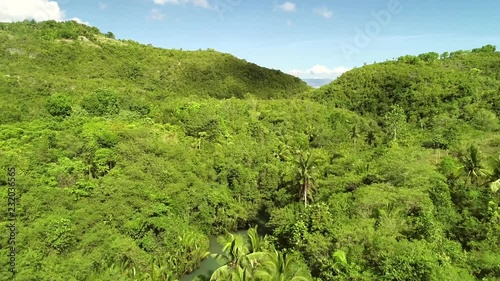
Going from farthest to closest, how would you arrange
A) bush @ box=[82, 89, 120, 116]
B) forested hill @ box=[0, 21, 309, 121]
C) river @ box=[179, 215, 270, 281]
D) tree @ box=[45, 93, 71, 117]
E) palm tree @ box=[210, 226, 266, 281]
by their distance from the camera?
forested hill @ box=[0, 21, 309, 121], bush @ box=[82, 89, 120, 116], tree @ box=[45, 93, 71, 117], river @ box=[179, 215, 270, 281], palm tree @ box=[210, 226, 266, 281]

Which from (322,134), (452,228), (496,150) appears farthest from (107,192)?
(322,134)

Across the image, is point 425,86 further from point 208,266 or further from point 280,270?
point 280,270

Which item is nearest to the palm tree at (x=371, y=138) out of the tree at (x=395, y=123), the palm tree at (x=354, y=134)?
the palm tree at (x=354, y=134)

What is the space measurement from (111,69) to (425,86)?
72.4 metres

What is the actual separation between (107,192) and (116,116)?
27543 mm

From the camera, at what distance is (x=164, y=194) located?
3591 cm

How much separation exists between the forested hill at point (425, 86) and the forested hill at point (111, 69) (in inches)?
1106

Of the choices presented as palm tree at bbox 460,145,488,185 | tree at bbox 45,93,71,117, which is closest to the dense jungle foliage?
palm tree at bbox 460,145,488,185

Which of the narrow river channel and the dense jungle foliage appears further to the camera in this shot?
the narrow river channel

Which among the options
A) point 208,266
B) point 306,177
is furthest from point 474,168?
point 208,266

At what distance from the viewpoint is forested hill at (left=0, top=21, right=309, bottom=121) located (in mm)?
67500

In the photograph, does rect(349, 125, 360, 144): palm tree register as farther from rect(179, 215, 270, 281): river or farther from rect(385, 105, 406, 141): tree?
rect(179, 215, 270, 281): river

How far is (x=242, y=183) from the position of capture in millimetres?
47219

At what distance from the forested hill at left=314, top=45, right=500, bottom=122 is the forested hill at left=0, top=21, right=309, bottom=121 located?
1106 inches
